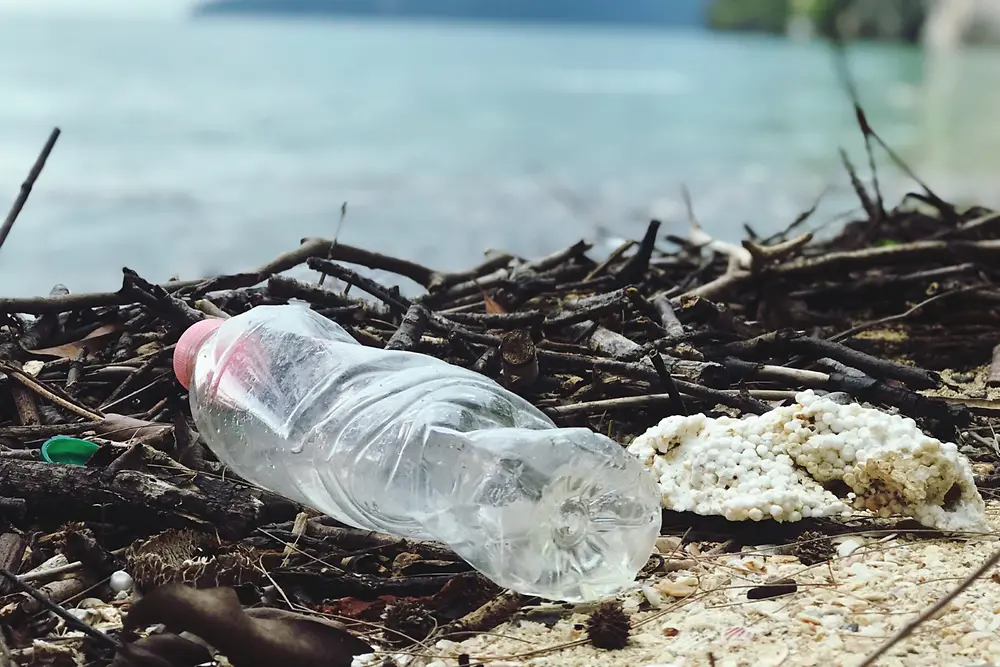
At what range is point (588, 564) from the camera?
1.33 metres

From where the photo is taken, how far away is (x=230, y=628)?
43.9 inches

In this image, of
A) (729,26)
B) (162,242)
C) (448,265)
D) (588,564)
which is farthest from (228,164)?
(729,26)

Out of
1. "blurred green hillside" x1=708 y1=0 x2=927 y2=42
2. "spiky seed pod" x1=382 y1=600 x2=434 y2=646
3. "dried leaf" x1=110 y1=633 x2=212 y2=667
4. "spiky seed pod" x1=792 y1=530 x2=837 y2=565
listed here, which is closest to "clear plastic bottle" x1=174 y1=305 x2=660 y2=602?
"spiky seed pod" x1=382 y1=600 x2=434 y2=646

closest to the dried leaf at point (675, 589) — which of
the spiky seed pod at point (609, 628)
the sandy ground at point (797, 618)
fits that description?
the sandy ground at point (797, 618)

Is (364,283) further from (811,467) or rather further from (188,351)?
(811,467)

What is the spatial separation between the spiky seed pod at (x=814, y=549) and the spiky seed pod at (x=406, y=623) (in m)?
0.54

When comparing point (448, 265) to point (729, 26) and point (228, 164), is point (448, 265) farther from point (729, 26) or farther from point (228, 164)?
point (729, 26)

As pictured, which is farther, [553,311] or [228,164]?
[228,164]

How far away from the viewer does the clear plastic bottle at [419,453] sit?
130 centimetres

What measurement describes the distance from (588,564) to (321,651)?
15.1 inches

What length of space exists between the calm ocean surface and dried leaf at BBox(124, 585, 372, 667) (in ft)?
6.21

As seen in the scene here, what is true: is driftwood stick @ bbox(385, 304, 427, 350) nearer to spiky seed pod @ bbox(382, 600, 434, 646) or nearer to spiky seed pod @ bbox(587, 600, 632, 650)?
spiky seed pod @ bbox(382, 600, 434, 646)

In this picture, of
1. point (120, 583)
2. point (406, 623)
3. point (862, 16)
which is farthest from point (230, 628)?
point (862, 16)

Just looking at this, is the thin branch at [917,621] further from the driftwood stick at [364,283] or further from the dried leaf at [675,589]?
the driftwood stick at [364,283]
